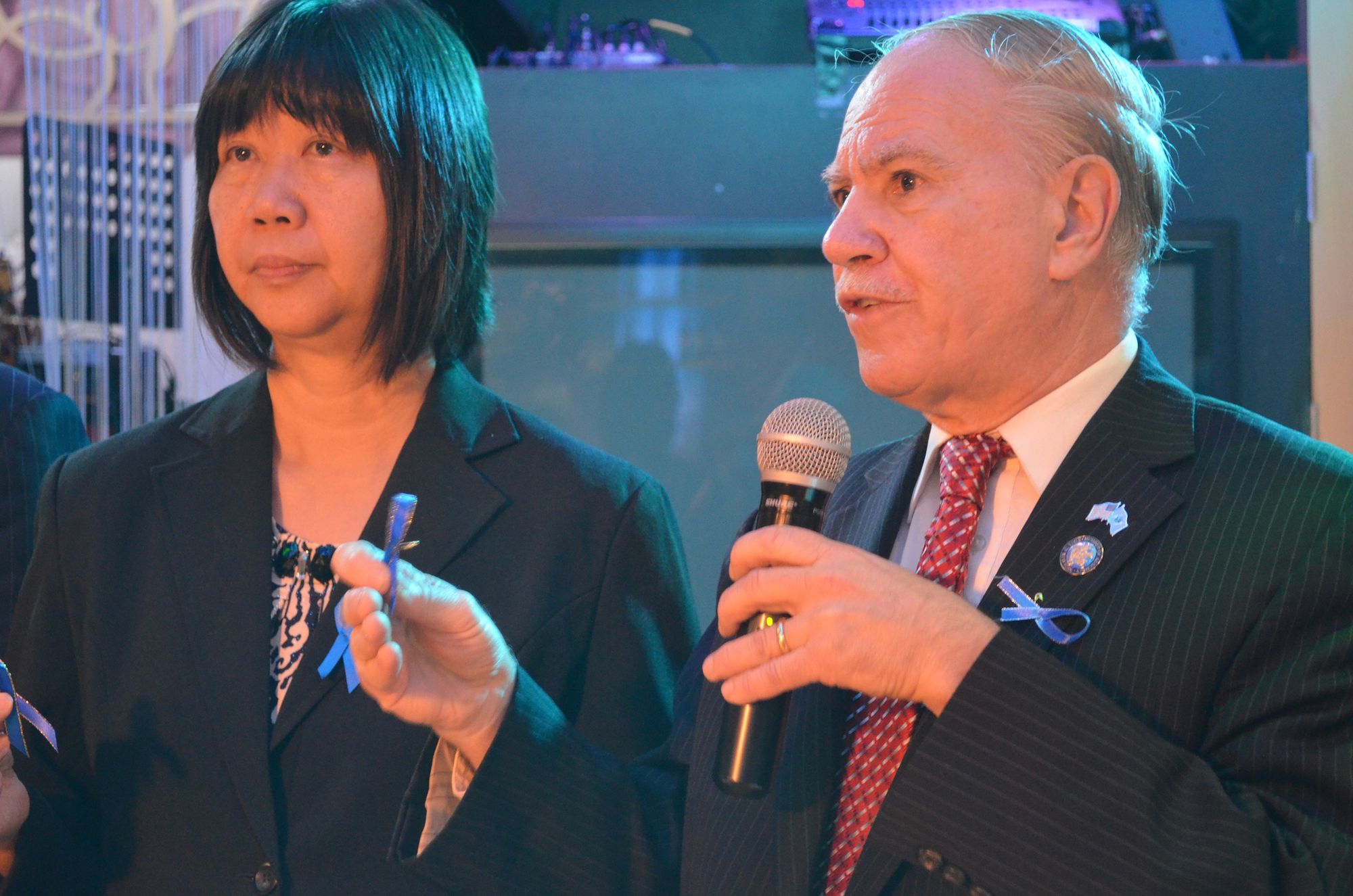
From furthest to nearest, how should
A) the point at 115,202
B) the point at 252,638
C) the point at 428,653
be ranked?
1. the point at 115,202
2. the point at 252,638
3. the point at 428,653

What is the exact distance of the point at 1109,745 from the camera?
3.43 ft

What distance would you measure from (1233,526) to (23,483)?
5.42 feet

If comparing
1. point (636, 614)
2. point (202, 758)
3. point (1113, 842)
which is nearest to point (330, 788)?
point (202, 758)

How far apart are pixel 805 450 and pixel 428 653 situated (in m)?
0.43

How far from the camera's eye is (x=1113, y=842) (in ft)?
3.37

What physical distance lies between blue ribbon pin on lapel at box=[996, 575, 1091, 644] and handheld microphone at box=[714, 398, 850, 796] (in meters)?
0.20

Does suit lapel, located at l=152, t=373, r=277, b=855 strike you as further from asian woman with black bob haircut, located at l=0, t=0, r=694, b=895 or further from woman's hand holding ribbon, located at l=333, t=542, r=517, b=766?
woman's hand holding ribbon, located at l=333, t=542, r=517, b=766

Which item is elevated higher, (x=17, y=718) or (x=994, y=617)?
(x=994, y=617)

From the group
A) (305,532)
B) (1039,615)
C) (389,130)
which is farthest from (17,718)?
(1039,615)

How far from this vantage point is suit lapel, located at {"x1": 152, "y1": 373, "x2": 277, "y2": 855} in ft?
4.98

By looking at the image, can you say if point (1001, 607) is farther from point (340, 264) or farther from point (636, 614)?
point (340, 264)

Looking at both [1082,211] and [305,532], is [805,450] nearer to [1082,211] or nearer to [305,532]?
[1082,211]

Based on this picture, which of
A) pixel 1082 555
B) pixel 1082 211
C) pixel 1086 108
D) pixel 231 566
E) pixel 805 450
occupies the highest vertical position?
pixel 1086 108

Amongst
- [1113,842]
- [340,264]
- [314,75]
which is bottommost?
[1113,842]
